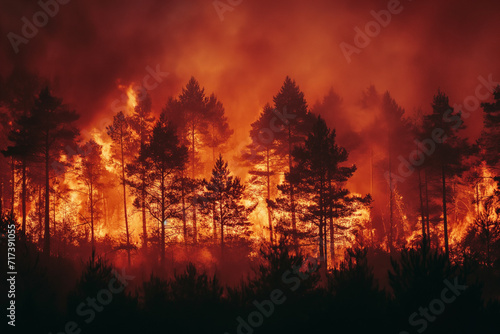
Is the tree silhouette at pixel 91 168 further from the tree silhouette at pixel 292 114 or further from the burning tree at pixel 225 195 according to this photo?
the tree silhouette at pixel 292 114

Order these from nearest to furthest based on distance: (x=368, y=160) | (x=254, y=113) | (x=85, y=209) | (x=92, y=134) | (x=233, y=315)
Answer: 1. (x=233, y=315)
2. (x=85, y=209)
3. (x=92, y=134)
4. (x=368, y=160)
5. (x=254, y=113)

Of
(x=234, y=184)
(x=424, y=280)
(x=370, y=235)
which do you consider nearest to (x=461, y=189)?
(x=370, y=235)

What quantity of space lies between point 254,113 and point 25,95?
3354 cm

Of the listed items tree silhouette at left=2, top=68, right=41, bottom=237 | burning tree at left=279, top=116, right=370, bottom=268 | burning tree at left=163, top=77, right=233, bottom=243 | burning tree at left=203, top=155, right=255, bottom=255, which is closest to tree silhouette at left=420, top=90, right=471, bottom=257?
burning tree at left=279, top=116, right=370, bottom=268

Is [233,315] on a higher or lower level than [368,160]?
lower

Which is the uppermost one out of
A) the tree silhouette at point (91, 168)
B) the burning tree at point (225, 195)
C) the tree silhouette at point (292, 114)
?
the tree silhouette at point (292, 114)

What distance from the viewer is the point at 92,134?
41094 millimetres

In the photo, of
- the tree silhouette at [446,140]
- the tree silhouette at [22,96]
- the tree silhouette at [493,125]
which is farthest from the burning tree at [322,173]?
the tree silhouette at [22,96]

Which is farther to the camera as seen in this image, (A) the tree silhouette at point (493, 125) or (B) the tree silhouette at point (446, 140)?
(B) the tree silhouette at point (446, 140)

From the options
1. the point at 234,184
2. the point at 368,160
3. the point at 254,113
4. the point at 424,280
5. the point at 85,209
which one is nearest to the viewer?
the point at 424,280

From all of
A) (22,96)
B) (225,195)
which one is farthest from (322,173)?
(22,96)

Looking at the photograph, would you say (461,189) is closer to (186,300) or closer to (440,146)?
(440,146)

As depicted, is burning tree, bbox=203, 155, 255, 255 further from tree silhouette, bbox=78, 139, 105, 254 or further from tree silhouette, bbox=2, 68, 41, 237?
tree silhouette, bbox=2, 68, 41, 237

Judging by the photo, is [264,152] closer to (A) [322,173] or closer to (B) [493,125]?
(A) [322,173]
